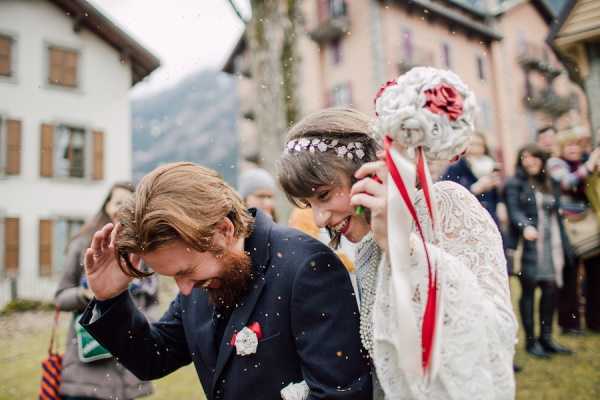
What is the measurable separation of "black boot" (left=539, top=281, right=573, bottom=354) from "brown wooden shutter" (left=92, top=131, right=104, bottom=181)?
1717 centimetres

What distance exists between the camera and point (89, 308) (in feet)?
7.35

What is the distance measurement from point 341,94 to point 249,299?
2514 cm

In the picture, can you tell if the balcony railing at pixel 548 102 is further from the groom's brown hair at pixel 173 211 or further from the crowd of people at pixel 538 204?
the groom's brown hair at pixel 173 211

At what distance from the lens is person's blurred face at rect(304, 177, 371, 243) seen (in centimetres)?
199

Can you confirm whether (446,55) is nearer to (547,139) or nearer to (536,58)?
(536,58)

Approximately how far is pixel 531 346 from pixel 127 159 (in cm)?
1724

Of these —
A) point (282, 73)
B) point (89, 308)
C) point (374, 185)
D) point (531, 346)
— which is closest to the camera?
point (374, 185)

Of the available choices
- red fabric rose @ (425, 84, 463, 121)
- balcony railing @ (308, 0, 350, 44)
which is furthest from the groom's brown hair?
balcony railing @ (308, 0, 350, 44)

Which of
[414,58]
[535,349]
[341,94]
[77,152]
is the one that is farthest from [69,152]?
[535,349]

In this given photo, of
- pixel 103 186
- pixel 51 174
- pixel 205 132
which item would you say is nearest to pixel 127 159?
pixel 103 186

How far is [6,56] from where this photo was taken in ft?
62.0

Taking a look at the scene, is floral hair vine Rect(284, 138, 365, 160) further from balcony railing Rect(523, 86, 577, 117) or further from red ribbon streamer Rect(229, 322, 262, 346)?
balcony railing Rect(523, 86, 577, 117)

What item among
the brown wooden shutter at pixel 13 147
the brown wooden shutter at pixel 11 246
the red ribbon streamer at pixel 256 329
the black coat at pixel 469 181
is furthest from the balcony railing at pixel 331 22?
the red ribbon streamer at pixel 256 329

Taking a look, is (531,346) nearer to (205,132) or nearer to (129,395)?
(129,395)
